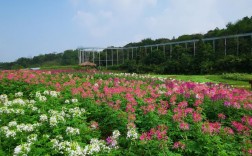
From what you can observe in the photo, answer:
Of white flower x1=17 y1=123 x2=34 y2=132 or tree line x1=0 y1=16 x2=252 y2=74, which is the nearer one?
white flower x1=17 y1=123 x2=34 y2=132

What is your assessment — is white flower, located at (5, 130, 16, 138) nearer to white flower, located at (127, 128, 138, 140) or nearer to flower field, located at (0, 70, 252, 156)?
flower field, located at (0, 70, 252, 156)

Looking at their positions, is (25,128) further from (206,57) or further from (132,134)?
(206,57)

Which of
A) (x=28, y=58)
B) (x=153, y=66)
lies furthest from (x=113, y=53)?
(x=28, y=58)

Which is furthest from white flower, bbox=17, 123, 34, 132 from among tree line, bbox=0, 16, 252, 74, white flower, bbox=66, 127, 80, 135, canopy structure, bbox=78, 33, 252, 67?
canopy structure, bbox=78, 33, 252, 67

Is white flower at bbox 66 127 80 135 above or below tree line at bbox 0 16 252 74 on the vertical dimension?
below

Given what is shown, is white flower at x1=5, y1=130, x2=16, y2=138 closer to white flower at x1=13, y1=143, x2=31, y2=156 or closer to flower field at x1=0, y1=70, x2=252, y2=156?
flower field at x1=0, y1=70, x2=252, y2=156

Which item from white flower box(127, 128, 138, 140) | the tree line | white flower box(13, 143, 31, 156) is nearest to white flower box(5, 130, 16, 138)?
white flower box(13, 143, 31, 156)

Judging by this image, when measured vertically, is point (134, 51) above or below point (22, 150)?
above

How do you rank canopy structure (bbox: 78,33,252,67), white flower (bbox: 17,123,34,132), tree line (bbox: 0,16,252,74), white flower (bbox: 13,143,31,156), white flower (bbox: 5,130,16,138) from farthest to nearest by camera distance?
canopy structure (bbox: 78,33,252,67) < tree line (bbox: 0,16,252,74) < white flower (bbox: 17,123,34,132) < white flower (bbox: 5,130,16,138) < white flower (bbox: 13,143,31,156)

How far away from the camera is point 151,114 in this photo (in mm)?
4441

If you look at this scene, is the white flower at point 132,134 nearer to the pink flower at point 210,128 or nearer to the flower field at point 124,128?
the flower field at point 124,128

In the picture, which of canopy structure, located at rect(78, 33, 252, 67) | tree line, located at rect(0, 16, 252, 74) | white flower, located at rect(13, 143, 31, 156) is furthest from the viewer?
canopy structure, located at rect(78, 33, 252, 67)

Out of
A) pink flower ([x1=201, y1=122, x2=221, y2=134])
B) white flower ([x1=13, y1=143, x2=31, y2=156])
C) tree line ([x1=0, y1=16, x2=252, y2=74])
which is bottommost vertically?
white flower ([x1=13, y1=143, x2=31, y2=156])

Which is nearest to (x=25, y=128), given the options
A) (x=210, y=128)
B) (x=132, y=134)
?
(x=132, y=134)
